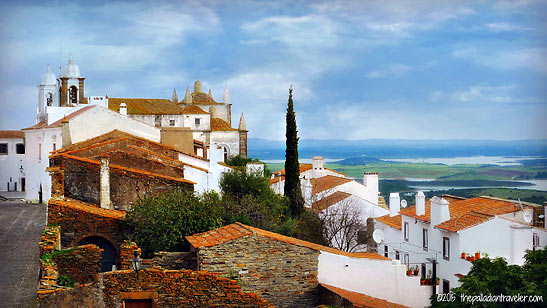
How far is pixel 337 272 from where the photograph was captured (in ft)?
55.4

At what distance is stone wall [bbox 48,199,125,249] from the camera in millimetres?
21672

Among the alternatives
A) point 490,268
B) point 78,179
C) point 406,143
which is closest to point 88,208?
point 78,179

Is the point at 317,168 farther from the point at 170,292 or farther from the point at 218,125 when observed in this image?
the point at 170,292

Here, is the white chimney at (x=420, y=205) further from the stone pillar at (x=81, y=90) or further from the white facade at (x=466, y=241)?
the stone pillar at (x=81, y=90)

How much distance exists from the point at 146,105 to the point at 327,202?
28317mm

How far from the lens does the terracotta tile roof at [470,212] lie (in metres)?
24.0

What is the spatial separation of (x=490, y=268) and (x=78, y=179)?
1478 centimetres

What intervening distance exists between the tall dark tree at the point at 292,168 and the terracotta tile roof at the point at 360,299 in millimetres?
17787

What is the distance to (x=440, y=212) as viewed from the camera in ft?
84.0

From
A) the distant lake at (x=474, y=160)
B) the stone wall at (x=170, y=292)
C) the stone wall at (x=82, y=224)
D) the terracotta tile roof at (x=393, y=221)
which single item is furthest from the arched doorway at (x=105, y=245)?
the terracotta tile roof at (x=393, y=221)

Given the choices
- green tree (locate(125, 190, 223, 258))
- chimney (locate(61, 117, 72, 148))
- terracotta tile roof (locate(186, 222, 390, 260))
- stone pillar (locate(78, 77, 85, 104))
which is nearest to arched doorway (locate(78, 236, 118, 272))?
green tree (locate(125, 190, 223, 258))

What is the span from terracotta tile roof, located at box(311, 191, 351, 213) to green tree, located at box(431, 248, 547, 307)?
20.5 meters

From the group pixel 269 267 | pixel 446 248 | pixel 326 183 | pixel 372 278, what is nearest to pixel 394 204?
pixel 446 248

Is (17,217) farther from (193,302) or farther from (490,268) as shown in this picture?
(490,268)
